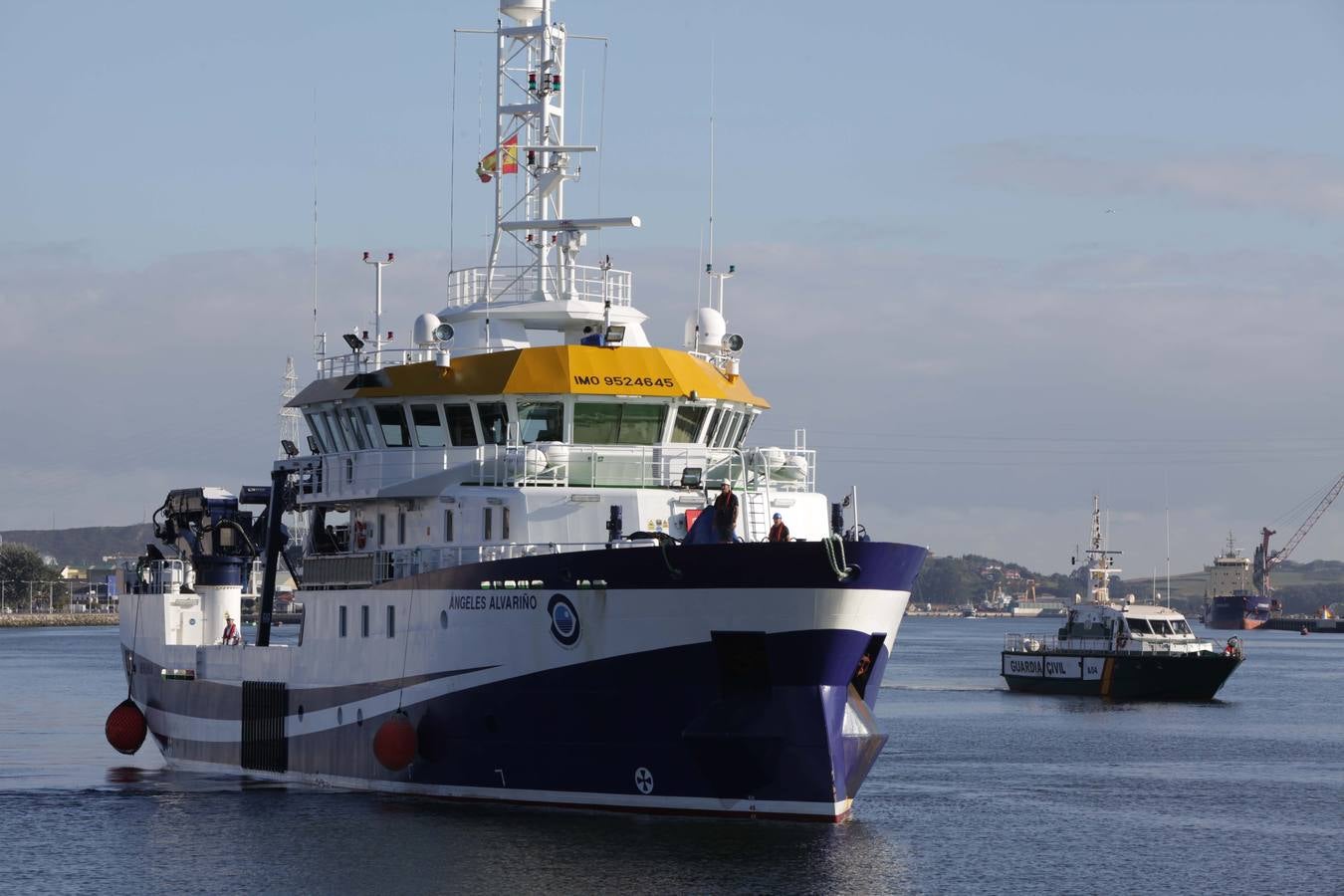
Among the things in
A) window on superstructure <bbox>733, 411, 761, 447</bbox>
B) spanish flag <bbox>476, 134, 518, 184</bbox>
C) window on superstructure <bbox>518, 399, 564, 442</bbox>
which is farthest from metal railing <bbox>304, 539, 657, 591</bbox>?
spanish flag <bbox>476, 134, 518, 184</bbox>

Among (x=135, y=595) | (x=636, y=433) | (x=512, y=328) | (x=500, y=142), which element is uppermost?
(x=500, y=142)

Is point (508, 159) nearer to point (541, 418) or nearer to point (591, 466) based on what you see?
point (541, 418)

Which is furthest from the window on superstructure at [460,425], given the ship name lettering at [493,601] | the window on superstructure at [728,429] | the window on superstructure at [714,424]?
the window on superstructure at [728,429]

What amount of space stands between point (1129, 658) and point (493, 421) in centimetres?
4039

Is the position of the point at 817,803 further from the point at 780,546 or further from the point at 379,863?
the point at 379,863

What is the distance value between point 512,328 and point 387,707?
8281 mm

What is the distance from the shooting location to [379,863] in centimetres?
2716

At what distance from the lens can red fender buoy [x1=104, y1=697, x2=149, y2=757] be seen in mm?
42562

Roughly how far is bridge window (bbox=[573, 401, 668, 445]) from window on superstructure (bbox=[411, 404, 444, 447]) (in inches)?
109

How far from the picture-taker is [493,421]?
3309cm

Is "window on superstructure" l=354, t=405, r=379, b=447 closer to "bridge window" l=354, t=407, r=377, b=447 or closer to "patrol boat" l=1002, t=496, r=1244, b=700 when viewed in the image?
"bridge window" l=354, t=407, r=377, b=447

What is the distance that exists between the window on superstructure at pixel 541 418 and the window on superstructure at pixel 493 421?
1.06 ft

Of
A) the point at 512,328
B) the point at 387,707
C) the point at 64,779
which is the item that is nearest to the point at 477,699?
the point at 387,707

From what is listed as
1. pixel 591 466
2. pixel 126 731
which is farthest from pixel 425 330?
pixel 126 731
